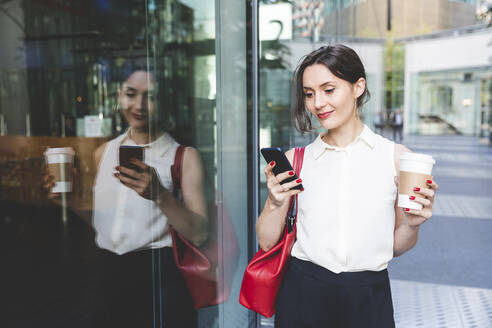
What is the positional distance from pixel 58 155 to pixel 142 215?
0.43m

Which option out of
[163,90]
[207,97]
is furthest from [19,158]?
[207,97]

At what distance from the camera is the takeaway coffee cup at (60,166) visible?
1.54 m

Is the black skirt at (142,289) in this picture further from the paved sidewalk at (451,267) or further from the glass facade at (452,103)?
the glass facade at (452,103)

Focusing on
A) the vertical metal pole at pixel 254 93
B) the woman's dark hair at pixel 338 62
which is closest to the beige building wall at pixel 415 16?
the vertical metal pole at pixel 254 93

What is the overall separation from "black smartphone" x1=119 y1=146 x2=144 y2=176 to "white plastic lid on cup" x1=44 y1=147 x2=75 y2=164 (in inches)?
7.7

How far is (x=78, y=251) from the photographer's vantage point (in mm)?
3176

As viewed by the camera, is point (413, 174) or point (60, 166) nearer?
point (413, 174)

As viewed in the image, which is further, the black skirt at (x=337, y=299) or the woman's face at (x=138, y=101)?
the woman's face at (x=138, y=101)

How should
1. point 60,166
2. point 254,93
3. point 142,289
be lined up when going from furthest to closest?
point 254,93 < point 142,289 < point 60,166

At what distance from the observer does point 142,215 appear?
5.92 ft

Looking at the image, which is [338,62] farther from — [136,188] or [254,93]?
[254,93]

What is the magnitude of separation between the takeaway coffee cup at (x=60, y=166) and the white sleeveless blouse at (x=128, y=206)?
0.59 feet

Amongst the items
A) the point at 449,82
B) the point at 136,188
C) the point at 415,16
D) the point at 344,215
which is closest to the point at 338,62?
the point at 344,215

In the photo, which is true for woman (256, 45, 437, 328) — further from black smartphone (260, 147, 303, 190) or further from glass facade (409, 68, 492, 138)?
glass facade (409, 68, 492, 138)
